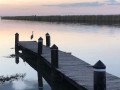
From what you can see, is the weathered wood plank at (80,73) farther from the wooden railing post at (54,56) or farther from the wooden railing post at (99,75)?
the wooden railing post at (99,75)

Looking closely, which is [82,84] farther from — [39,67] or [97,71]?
[39,67]

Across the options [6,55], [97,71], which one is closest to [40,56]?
[97,71]

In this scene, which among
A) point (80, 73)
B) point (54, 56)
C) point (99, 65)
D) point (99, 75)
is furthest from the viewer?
point (54, 56)

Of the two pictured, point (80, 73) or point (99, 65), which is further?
point (80, 73)

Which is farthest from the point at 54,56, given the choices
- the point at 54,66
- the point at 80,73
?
the point at 80,73

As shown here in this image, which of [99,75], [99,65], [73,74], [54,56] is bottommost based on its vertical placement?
[73,74]

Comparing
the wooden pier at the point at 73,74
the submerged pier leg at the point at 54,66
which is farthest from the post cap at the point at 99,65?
the submerged pier leg at the point at 54,66

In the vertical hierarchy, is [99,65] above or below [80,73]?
above

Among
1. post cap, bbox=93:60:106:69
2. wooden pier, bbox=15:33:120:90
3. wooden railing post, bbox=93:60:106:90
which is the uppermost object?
post cap, bbox=93:60:106:69

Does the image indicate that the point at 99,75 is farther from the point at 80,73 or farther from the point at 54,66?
the point at 54,66

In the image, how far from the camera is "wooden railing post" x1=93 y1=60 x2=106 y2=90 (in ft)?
33.6

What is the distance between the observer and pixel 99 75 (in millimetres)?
→ 10406

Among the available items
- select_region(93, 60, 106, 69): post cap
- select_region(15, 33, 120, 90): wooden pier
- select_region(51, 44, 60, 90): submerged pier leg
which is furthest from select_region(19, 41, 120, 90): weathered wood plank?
select_region(93, 60, 106, 69): post cap

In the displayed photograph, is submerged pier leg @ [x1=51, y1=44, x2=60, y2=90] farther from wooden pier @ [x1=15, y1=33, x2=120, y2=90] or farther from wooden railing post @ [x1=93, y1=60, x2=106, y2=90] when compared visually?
wooden railing post @ [x1=93, y1=60, x2=106, y2=90]
